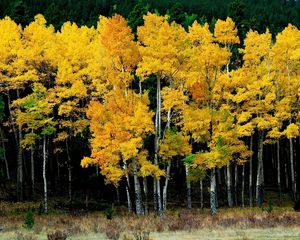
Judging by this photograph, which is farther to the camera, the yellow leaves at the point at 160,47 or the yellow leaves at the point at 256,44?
the yellow leaves at the point at 256,44

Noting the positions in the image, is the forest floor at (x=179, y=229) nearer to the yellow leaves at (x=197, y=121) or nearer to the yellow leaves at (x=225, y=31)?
the yellow leaves at (x=197, y=121)

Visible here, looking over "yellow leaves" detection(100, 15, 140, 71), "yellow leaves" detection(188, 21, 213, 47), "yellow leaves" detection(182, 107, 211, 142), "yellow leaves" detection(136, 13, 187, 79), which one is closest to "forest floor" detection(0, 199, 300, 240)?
"yellow leaves" detection(182, 107, 211, 142)

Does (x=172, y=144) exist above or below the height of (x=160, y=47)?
below

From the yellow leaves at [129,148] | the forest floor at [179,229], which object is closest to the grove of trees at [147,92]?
the yellow leaves at [129,148]

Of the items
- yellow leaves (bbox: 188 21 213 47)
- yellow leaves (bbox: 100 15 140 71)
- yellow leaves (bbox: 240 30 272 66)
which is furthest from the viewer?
yellow leaves (bbox: 240 30 272 66)

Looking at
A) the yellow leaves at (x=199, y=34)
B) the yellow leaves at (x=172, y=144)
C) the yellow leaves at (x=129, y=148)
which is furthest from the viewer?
the yellow leaves at (x=199, y=34)

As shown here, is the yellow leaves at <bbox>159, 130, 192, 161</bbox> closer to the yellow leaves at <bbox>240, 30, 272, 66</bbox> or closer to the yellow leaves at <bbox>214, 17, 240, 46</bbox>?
the yellow leaves at <bbox>214, 17, 240, 46</bbox>

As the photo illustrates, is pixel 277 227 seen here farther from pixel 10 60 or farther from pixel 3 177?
pixel 3 177

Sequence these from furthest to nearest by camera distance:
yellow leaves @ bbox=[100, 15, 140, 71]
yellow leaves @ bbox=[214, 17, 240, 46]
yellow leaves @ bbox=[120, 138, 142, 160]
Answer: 1. yellow leaves @ bbox=[214, 17, 240, 46]
2. yellow leaves @ bbox=[100, 15, 140, 71]
3. yellow leaves @ bbox=[120, 138, 142, 160]

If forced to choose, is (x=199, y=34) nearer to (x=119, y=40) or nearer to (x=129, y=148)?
(x=119, y=40)

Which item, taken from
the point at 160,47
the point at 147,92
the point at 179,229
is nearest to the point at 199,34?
the point at 160,47

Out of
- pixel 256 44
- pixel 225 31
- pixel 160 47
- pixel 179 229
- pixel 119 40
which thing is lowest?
pixel 179 229

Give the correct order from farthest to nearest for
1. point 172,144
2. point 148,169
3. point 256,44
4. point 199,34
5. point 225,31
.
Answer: point 256,44 → point 199,34 → point 225,31 → point 172,144 → point 148,169

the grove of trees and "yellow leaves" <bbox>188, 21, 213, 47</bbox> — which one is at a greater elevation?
"yellow leaves" <bbox>188, 21, 213, 47</bbox>
